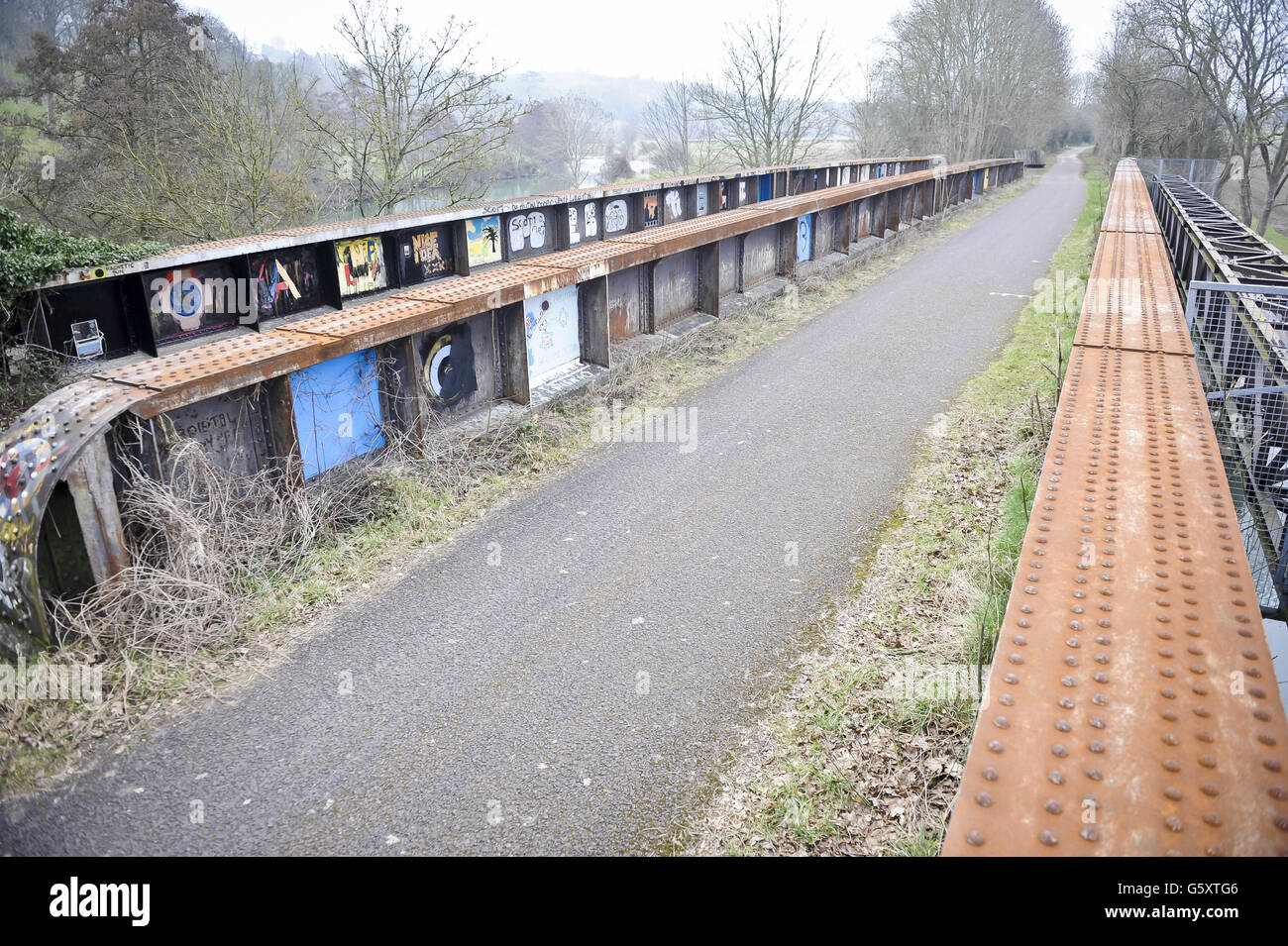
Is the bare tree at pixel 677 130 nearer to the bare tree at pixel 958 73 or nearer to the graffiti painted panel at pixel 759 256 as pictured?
the bare tree at pixel 958 73

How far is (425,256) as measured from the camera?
8789 mm

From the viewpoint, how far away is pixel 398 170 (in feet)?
57.6

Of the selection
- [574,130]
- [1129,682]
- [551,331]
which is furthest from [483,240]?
[574,130]

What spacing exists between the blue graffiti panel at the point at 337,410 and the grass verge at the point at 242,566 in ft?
→ 0.70

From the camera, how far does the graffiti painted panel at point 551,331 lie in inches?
335

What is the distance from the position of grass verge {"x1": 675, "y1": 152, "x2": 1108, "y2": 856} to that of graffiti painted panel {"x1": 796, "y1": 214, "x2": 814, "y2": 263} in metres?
8.25

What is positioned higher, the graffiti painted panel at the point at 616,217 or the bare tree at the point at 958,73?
the bare tree at the point at 958,73

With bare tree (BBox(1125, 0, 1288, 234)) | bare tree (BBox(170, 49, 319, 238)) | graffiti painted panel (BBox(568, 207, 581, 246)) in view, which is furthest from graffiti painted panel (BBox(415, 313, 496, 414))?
bare tree (BBox(1125, 0, 1288, 234))

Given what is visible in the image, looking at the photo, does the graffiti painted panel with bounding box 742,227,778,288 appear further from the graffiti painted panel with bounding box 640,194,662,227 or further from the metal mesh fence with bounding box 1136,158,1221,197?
the metal mesh fence with bounding box 1136,158,1221,197

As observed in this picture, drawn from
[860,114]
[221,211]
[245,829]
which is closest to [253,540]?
[245,829]

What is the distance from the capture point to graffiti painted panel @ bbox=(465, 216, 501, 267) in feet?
30.2

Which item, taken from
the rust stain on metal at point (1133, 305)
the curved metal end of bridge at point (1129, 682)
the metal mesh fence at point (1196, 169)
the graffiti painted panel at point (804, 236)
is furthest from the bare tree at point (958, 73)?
the curved metal end of bridge at point (1129, 682)

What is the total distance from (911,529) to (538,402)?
3.90m
